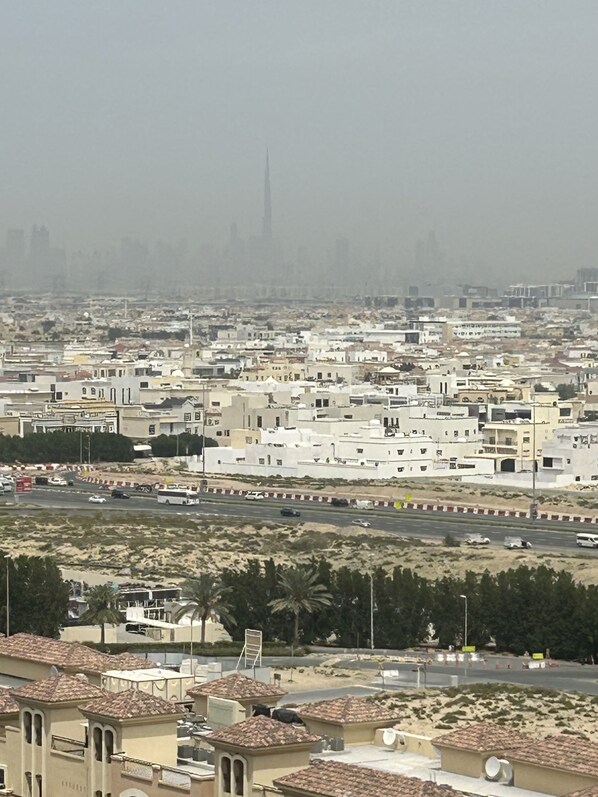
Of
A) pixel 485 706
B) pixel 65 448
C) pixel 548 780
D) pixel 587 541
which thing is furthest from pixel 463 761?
pixel 65 448

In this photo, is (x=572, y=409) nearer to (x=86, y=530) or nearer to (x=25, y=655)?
(x=86, y=530)

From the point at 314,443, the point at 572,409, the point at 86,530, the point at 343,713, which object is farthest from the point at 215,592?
the point at 572,409

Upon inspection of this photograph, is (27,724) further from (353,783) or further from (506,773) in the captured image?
(506,773)

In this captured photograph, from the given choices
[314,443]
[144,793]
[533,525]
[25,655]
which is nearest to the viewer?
[144,793]

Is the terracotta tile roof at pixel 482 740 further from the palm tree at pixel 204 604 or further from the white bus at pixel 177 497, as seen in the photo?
the white bus at pixel 177 497

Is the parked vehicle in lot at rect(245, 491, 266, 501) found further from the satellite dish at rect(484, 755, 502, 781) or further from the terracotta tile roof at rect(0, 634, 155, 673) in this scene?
the satellite dish at rect(484, 755, 502, 781)

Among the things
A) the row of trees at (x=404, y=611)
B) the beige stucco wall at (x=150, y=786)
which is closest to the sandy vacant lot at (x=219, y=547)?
the row of trees at (x=404, y=611)
